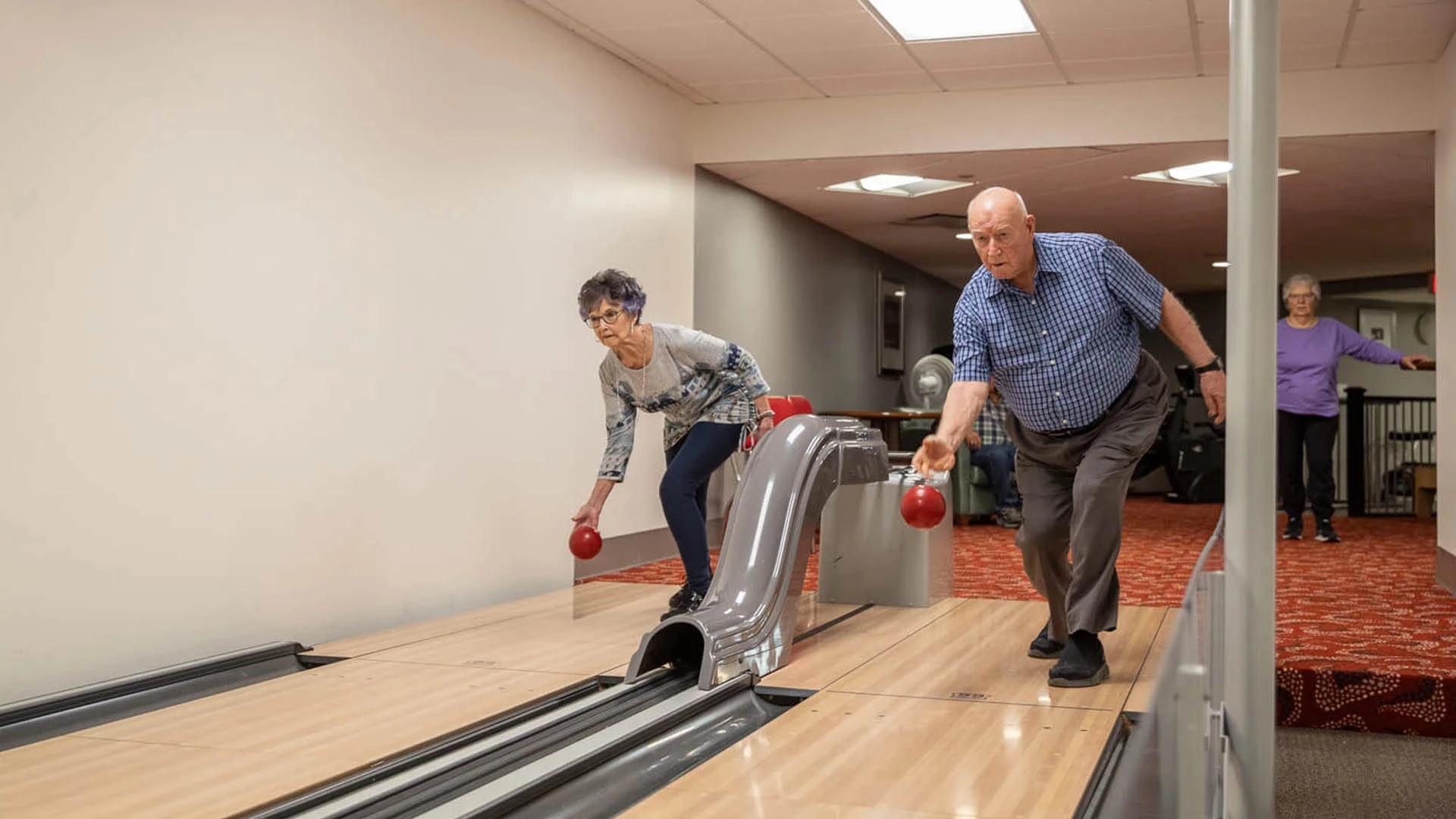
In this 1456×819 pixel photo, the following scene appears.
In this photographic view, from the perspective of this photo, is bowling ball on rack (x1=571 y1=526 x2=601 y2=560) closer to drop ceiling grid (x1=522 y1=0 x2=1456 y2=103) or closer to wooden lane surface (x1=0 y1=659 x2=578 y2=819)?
wooden lane surface (x1=0 y1=659 x2=578 y2=819)

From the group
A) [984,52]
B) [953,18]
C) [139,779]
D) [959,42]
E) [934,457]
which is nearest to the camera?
[139,779]

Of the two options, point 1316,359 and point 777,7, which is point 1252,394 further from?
point 1316,359

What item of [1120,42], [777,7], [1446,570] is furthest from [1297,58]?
[777,7]

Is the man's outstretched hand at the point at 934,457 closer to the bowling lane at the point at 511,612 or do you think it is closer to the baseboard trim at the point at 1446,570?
the bowling lane at the point at 511,612

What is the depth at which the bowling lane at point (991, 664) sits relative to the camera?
3.59 metres

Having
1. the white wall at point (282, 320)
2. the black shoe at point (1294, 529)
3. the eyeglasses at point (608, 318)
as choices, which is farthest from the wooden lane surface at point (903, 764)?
the black shoe at point (1294, 529)

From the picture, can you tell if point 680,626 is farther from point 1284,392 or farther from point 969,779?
point 1284,392

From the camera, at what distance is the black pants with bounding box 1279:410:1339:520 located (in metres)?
7.43

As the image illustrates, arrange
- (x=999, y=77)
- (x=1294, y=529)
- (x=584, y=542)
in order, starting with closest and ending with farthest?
1. (x=584, y=542)
2. (x=999, y=77)
3. (x=1294, y=529)

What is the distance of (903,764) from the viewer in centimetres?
291

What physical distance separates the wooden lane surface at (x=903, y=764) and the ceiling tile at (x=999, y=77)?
4.40 m

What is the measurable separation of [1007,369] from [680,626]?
1.20 meters

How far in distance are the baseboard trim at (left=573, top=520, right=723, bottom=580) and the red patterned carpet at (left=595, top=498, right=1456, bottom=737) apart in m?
0.09

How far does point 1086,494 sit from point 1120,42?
3698mm
